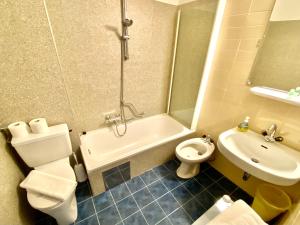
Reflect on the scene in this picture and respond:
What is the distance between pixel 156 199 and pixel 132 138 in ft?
2.96

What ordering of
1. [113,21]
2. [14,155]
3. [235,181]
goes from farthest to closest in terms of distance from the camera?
[235,181], [113,21], [14,155]

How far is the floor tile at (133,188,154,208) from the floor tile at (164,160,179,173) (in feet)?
1.43

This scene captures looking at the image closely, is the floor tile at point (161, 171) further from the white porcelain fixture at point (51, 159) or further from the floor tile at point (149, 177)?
the white porcelain fixture at point (51, 159)

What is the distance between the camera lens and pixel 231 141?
1302 mm

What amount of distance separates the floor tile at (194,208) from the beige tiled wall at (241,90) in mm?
550

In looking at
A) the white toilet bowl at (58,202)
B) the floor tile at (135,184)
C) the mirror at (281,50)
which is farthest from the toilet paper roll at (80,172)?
the mirror at (281,50)

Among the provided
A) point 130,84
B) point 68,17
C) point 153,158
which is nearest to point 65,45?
point 68,17

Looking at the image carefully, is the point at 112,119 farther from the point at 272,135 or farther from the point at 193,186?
the point at 272,135

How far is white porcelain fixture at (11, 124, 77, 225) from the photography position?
103cm

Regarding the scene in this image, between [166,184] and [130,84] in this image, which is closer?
[166,184]

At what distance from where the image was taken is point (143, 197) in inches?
57.8

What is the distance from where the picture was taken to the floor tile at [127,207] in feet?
4.36

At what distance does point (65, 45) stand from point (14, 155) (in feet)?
3.48

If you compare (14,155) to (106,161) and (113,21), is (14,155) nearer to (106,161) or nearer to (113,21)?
(106,161)
